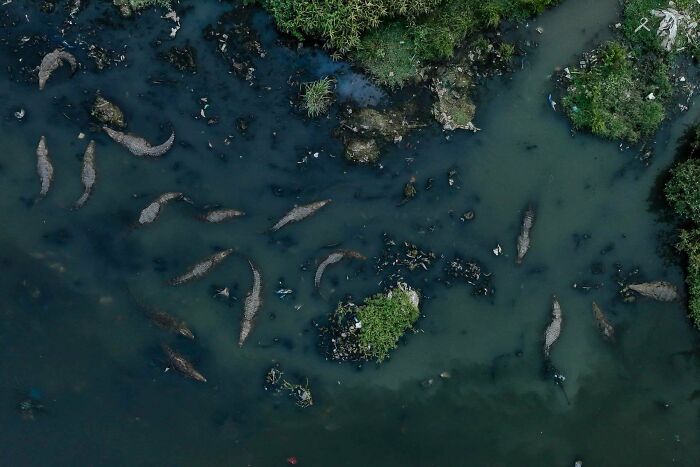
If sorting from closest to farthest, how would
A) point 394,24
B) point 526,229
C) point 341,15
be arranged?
point 341,15 < point 394,24 < point 526,229

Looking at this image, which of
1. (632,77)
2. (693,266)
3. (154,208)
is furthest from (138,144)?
(693,266)

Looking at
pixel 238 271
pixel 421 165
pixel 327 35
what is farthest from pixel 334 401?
pixel 327 35

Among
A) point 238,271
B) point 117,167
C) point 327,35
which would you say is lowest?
point 238,271

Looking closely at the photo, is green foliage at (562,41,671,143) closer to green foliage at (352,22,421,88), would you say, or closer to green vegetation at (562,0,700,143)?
green vegetation at (562,0,700,143)

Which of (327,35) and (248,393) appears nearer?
(327,35)

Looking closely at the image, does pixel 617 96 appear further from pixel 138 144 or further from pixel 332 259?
pixel 138 144

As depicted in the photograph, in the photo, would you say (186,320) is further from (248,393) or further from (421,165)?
(421,165)
